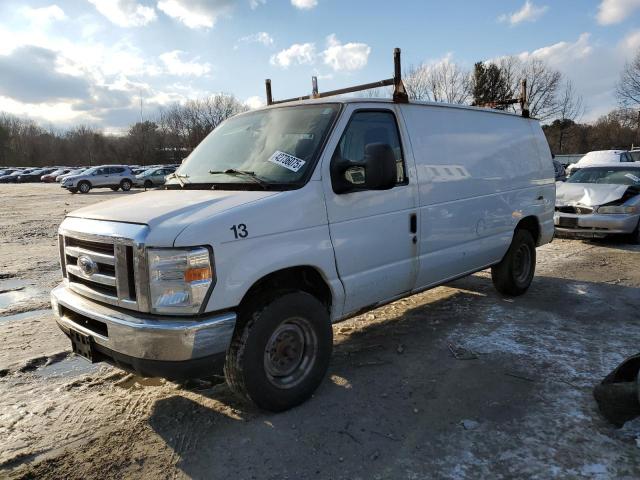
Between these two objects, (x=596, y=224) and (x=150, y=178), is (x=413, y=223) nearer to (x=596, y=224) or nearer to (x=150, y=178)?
(x=596, y=224)

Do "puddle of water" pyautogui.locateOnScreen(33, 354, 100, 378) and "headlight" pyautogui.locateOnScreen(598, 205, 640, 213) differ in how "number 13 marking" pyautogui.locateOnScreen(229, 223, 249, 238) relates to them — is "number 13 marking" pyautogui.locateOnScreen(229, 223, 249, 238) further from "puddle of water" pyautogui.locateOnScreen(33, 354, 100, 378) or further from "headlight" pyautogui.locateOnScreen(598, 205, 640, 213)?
"headlight" pyautogui.locateOnScreen(598, 205, 640, 213)

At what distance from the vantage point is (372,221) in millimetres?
3852

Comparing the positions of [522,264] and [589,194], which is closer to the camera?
[522,264]

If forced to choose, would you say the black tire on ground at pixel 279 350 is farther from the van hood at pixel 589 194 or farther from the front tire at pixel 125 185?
the front tire at pixel 125 185

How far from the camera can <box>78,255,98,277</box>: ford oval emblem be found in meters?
3.16

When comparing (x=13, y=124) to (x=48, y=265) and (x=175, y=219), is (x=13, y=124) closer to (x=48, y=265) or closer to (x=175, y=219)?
(x=48, y=265)

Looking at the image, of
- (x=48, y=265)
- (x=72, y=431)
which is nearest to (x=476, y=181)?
(x=72, y=431)

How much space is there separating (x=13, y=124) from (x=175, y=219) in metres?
116

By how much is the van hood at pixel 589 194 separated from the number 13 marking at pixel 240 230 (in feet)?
29.9

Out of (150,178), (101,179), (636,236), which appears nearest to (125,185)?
(101,179)

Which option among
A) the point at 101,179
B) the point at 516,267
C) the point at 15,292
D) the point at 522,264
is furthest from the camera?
the point at 101,179

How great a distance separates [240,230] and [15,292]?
5716 millimetres

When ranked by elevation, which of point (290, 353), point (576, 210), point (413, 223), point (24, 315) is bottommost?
point (24, 315)

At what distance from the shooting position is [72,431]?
3.28m
